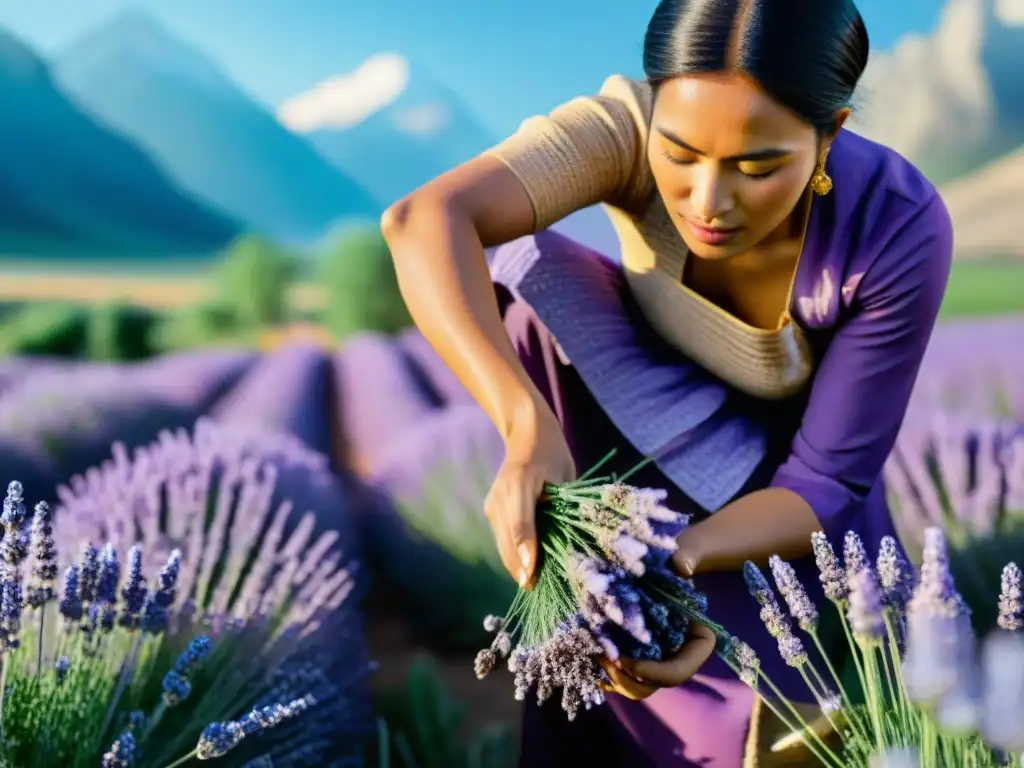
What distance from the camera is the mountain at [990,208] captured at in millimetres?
2793

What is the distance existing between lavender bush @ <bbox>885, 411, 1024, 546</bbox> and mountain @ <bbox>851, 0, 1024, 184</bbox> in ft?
4.69

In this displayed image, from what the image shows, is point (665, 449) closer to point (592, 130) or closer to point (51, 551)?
point (592, 130)

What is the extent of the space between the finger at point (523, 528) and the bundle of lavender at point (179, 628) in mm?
205

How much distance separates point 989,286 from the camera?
9.38 ft

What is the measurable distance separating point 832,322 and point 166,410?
1.47 m

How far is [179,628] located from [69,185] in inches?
77.9

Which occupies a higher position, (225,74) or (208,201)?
(225,74)

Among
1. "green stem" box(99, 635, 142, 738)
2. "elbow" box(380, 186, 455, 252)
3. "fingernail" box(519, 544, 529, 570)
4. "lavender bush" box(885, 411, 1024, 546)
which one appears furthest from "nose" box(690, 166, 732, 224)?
"lavender bush" box(885, 411, 1024, 546)

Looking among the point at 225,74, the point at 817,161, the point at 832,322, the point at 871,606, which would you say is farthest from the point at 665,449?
the point at 225,74

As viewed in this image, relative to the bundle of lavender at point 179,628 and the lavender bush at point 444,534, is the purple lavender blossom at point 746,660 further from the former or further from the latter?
the lavender bush at point 444,534

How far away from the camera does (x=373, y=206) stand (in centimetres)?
332

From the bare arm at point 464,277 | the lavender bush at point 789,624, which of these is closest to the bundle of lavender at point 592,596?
the lavender bush at point 789,624

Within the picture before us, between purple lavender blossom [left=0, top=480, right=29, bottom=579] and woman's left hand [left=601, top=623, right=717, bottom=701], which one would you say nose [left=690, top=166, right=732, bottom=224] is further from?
purple lavender blossom [left=0, top=480, right=29, bottom=579]

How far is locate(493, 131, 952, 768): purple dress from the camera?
91cm
